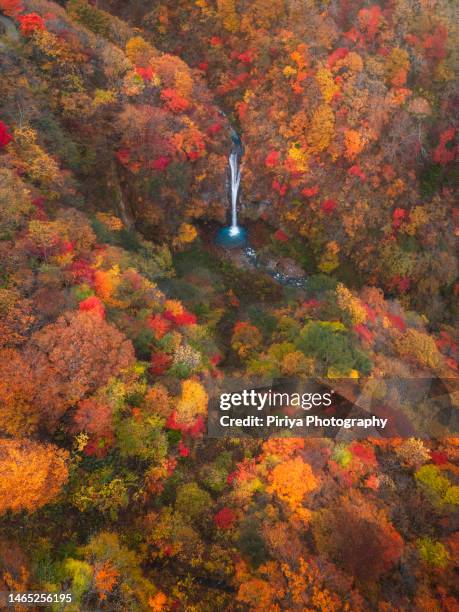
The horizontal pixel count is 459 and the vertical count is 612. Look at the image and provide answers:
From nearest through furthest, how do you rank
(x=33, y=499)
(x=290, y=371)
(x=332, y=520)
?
(x=33, y=499), (x=332, y=520), (x=290, y=371)

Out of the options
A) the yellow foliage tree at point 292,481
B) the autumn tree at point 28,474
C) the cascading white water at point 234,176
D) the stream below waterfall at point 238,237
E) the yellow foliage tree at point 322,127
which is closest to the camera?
the autumn tree at point 28,474

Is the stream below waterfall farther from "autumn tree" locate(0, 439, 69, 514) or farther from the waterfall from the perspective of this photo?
"autumn tree" locate(0, 439, 69, 514)

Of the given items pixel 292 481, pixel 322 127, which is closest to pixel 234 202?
pixel 322 127

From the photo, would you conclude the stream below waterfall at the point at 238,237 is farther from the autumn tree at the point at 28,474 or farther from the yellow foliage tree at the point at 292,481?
the autumn tree at the point at 28,474

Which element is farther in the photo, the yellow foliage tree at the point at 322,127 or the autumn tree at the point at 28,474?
the yellow foliage tree at the point at 322,127

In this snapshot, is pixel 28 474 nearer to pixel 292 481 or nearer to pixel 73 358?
pixel 73 358

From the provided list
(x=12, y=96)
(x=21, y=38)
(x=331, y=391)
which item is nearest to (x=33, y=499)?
(x=331, y=391)

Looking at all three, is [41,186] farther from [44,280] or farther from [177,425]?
[177,425]

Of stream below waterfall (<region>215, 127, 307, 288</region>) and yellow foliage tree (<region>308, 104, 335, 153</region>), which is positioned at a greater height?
yellow foliage tree (<region>308, 104, 335, 153</region>)

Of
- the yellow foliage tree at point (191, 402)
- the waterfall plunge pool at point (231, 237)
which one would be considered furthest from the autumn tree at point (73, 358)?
the waterfall plunge pool at point (231, 237)

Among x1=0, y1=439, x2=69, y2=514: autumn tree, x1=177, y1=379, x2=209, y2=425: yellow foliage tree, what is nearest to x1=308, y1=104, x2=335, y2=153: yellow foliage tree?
x1=177, y1=379, x2=209, y2=425: yellow foliage tree

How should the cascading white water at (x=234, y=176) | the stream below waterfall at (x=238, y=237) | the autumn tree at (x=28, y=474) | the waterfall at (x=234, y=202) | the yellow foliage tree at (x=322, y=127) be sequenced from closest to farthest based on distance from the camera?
the autumn tree at (x=28, y=474) → the yellow foliage tree at (x=322, y=127) → the stream below waterfall at (x=238, y=237) → the cascading white water at (x=234, y=176) → the waterfall at (x=234, y=202)
